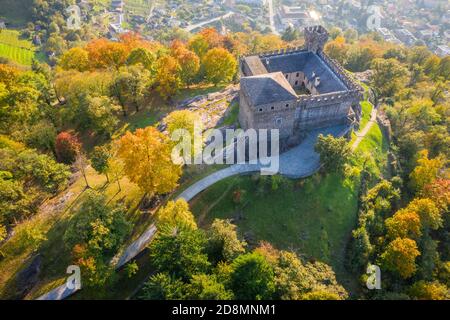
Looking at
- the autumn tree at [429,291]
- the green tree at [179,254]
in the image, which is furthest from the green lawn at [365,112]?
the green tree at [179,254]

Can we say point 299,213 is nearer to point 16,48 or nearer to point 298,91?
point 298,91

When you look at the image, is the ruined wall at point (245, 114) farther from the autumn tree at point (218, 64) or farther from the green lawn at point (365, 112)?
the green lawn at point (365, 112)

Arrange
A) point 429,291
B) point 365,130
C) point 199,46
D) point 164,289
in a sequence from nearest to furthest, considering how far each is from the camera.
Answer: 1. point 164,289
2. point 429,291
3. point 365,130
4. point 199,46

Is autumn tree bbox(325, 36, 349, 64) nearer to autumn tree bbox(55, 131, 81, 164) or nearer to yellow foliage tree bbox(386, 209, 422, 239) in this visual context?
yellow foliage tree bbox(386, 209, 422, 239)

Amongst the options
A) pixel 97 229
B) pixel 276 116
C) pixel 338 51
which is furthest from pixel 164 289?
pixel 338 51
